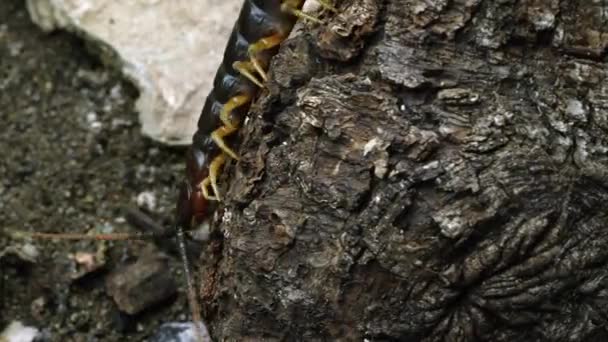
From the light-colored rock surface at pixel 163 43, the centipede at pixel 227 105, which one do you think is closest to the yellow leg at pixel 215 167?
the centipede at pixel 227 105

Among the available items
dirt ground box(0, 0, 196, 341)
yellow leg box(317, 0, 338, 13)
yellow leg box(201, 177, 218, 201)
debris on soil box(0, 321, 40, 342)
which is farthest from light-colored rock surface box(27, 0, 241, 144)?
yellow leg box(317, 0, 338, 13)

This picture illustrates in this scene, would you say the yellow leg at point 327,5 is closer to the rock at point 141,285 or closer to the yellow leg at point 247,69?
the yellow leg at point 247,69

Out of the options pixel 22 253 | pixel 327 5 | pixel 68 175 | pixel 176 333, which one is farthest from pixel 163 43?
pixel 327 5

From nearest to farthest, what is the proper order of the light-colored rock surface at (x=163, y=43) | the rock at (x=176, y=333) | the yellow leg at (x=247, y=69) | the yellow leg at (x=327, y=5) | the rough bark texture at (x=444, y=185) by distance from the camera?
the rough bark texture at (x=444, y=185), the yellow leg at (x=327, y=5), the yellow leg at (x=247, y=69), the rock at (x=176, y=333), the light-colored rock surface at (x=163, y=43)

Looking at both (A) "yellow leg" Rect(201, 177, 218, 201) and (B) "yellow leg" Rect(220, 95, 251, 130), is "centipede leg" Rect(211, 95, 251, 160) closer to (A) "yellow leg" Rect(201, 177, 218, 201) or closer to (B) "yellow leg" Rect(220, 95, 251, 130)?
(B) "yellow leg" Rect(220, 95, 251, 130)

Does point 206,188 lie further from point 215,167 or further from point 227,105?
point 227,105

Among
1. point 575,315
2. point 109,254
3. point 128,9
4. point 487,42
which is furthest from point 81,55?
point 575,315
